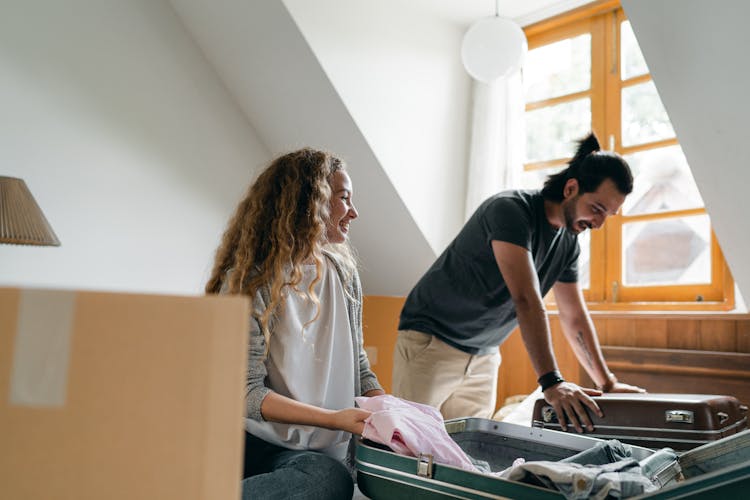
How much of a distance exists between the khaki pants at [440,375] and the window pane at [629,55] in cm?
161

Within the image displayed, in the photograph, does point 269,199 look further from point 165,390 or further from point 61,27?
point 61,27

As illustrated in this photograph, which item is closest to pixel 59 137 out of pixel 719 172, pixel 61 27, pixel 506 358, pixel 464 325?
pixel 61 27

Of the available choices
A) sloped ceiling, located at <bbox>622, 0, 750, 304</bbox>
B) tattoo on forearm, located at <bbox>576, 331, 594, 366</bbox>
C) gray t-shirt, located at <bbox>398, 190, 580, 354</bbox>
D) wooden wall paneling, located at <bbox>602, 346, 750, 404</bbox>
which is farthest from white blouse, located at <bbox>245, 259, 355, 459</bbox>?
wooden wall paneling, located at <bbox>602, 346, 750, 404</bbox>

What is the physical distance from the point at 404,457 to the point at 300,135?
93.9 inches

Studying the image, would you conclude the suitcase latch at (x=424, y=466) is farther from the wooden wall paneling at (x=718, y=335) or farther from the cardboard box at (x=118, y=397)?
the wooden wall paneling at (x=718, y=335)

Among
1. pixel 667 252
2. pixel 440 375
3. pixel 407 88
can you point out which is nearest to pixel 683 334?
pixel 667 252

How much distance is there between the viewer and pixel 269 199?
1339 millimetres

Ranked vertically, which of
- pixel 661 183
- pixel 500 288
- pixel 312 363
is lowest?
pixel 312 363

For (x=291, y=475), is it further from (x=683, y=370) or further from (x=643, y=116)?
(x=643, y=116)

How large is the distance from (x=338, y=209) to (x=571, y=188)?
0.78m

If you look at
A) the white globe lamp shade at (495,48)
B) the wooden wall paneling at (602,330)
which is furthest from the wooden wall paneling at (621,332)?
the white globe lamp shade at (495,48)

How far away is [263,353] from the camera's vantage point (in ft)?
3.60

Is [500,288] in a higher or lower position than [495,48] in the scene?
lower

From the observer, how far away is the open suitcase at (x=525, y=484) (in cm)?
59
